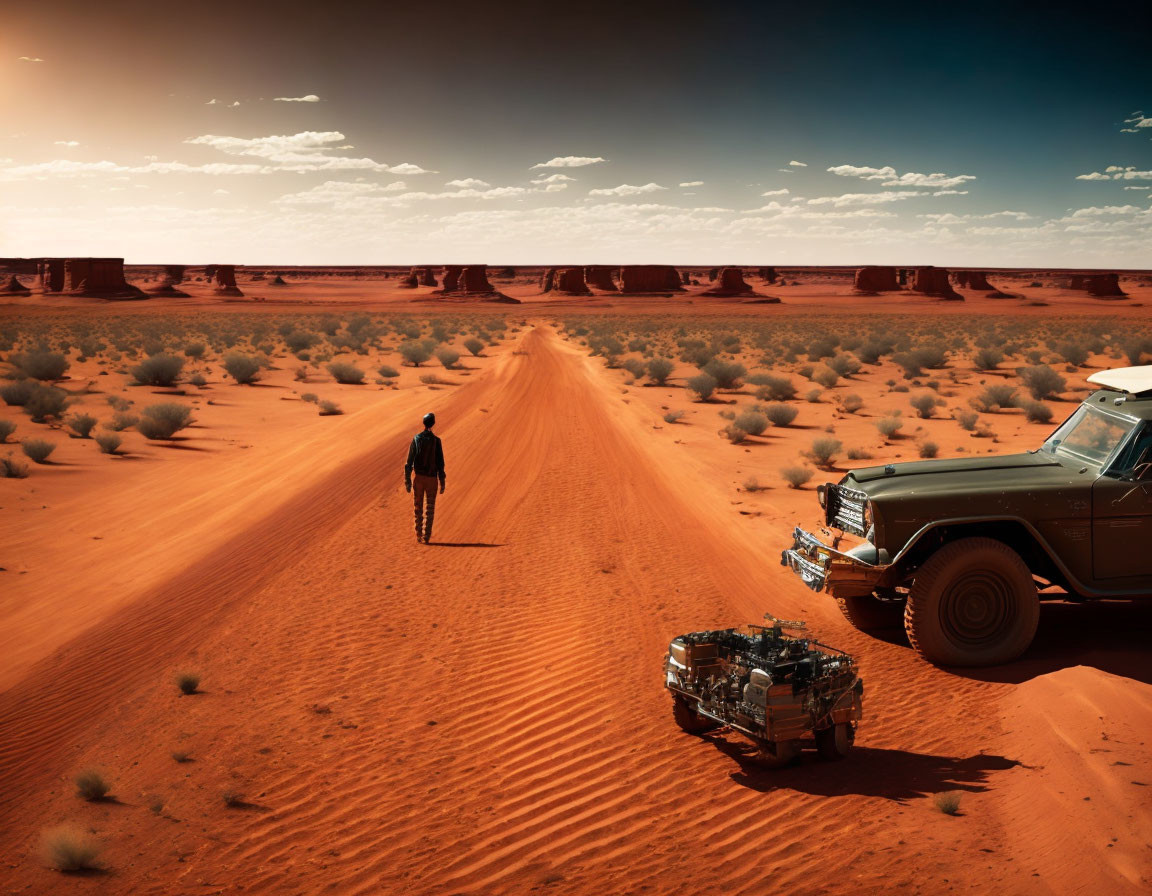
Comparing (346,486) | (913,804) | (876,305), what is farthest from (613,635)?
(876,305)

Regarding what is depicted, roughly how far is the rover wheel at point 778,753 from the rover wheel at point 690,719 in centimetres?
58

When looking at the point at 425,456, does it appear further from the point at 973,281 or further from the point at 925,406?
the point at 973,281

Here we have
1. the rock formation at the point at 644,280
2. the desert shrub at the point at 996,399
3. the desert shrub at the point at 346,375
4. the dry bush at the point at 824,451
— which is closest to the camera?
the dry bush at the point at 824,451

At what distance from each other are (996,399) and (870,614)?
19.7 m

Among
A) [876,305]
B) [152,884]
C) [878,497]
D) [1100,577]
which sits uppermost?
[876,305]

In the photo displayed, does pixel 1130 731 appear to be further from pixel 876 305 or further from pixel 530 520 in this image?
pixel 876 305

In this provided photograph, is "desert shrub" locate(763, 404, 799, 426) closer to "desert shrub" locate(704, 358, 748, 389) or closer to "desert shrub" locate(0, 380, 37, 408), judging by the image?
"desert shrub" locate(704, 358, 748, 389)

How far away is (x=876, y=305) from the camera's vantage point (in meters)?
116

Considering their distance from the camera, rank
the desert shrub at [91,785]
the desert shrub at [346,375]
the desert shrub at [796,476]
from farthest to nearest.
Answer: the desert shrub at [346,375] → the desert shrub at [796,476] → the desert shrub at [91,785]

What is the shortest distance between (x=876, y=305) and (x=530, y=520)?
11202 centimetres

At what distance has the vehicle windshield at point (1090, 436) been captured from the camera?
25.7ft

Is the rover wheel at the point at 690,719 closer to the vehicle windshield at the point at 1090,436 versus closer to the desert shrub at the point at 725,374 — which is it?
the vehicle windshield at the point at 1090,436

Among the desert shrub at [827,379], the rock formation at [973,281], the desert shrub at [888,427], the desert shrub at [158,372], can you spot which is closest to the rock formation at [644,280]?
the rock formation at [973,281]

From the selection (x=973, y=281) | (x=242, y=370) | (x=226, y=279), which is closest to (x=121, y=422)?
(x=242, y=370)
